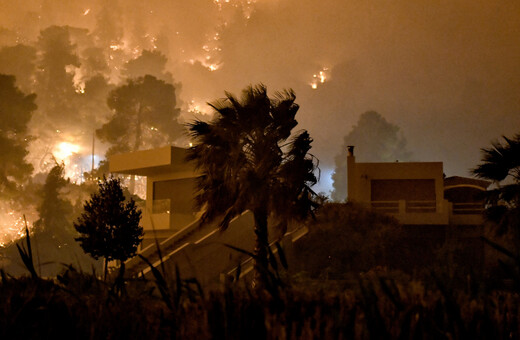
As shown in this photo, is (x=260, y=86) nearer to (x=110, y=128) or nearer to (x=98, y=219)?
(x=98, y=219)

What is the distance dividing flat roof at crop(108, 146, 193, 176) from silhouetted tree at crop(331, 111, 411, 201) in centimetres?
5974

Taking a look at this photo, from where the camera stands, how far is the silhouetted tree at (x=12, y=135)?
5944 centimetres

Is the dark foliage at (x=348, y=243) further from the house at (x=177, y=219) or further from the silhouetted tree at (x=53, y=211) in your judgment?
the silhouetted tree at (x=53, y=211)

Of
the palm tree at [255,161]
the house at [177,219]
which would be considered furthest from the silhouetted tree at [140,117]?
the palm tree at [255,161]

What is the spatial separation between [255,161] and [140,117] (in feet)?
187

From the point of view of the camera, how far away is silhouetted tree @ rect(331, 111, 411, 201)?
3602 inches

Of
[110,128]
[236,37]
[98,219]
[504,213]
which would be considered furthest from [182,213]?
[236,37]

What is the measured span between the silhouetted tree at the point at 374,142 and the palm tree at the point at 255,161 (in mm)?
71336

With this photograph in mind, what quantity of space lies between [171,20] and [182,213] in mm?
119782

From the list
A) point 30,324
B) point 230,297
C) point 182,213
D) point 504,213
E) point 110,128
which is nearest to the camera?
point 230,297

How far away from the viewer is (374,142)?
91750 millimetres

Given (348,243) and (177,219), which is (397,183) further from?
(177,219)

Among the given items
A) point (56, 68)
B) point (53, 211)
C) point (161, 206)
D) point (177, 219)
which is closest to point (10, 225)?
point (53, 211)

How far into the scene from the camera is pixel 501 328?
3.60 m
